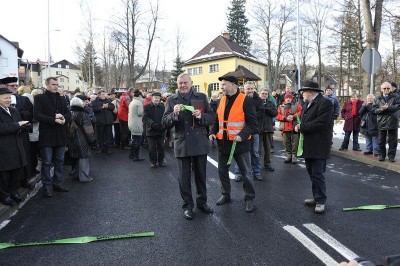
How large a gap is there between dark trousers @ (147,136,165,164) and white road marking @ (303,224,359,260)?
206 inches

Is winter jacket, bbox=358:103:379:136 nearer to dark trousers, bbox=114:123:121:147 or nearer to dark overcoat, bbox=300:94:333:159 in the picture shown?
dark overcoat, bbox=300:94:333:159

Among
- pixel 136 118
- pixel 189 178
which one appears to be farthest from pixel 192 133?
pixel 136 118

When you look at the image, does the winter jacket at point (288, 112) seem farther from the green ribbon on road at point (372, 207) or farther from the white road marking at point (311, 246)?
the white road marking at point (311, 246)

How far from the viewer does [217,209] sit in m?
5.68

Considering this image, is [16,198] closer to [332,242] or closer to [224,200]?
[224,200]

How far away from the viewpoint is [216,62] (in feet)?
182

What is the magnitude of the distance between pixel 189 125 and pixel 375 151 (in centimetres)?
683

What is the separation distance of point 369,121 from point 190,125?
22.1ft

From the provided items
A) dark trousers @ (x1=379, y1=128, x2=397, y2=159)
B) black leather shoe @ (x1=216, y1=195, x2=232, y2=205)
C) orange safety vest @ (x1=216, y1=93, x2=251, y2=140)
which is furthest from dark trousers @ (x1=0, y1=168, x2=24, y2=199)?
dark trousers @ (x1=379, y1=128, x2=397, y2=159)

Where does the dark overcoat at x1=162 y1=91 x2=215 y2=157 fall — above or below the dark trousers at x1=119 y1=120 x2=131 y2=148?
above

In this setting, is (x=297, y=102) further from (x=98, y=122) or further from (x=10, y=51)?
(x=10, y=51)

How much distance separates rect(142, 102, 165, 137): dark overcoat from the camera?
30.0 ft

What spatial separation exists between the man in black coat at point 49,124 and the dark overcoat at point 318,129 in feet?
13.8

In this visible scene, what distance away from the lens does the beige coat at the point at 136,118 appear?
10.4 m
